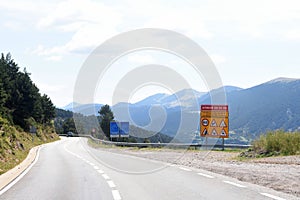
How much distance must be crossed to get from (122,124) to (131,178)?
1673 inches

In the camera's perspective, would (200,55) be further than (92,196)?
Yes

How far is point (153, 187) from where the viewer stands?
41.6ft

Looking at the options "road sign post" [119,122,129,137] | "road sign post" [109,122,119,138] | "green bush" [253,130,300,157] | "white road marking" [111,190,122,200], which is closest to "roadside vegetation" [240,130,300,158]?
"green bush" [253,130,300,157]

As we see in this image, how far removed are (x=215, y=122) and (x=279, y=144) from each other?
33.8ft

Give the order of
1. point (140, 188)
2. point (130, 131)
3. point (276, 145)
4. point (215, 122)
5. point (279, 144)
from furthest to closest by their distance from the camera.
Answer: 1. point (130, 131)
2. point (215, 122)
3. point (276, 145)
4. point (279, 144)
5. point (140, 188)

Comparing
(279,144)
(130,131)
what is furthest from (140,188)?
(130,131)

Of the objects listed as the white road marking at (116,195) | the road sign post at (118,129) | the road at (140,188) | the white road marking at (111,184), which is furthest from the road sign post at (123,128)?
the white road marking at (116,195)

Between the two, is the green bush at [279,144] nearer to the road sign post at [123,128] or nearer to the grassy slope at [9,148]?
the grassy slope at [9,148]

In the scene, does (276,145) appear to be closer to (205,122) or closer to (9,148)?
(205,122)

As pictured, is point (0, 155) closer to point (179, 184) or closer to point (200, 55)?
point (200, 55)

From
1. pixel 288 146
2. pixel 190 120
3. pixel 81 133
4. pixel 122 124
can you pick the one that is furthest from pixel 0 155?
pixel 81 133

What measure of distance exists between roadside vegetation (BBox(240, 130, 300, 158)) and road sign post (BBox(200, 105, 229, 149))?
302 inches

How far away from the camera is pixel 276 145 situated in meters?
23.9

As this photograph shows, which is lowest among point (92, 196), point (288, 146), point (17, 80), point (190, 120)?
point (92, 196)
